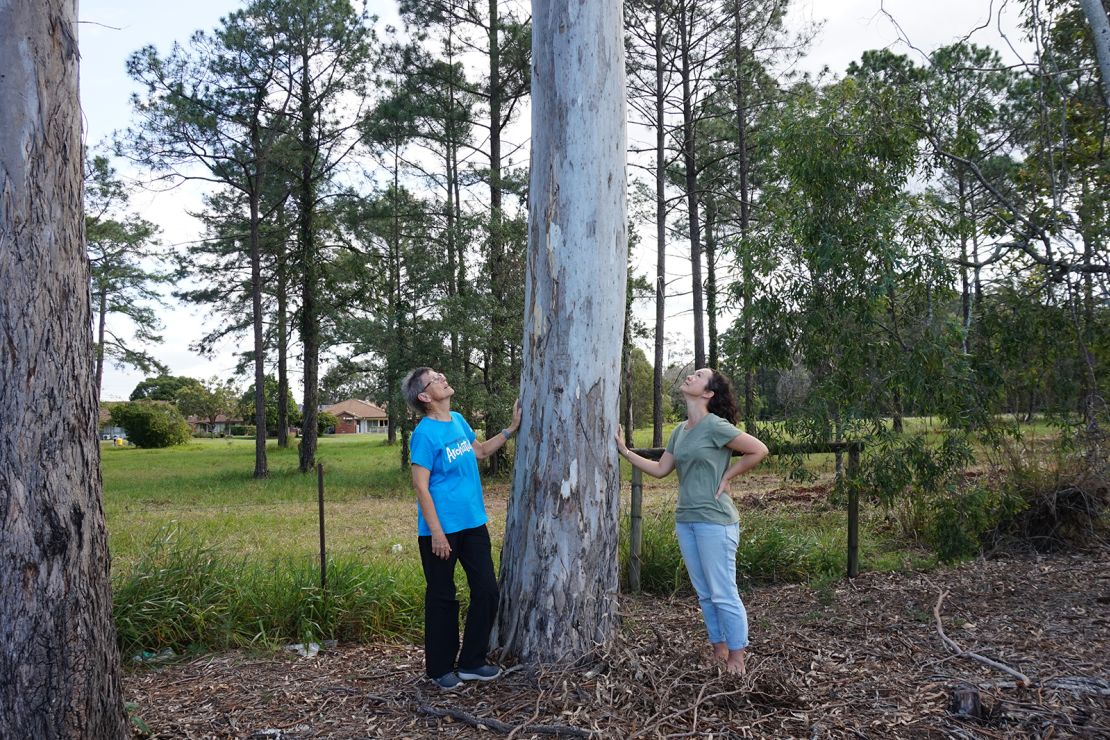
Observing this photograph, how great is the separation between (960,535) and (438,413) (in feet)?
16.4

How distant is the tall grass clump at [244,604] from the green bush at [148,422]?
39.9 meters

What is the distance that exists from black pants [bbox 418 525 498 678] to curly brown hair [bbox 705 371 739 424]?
1.53 meters

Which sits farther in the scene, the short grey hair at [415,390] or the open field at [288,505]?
the open field at [288,505]

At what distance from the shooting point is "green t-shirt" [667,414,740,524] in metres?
4.36

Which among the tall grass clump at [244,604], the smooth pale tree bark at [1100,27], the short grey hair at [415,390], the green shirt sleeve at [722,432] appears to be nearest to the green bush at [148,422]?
the tall grass clump at [244,604]

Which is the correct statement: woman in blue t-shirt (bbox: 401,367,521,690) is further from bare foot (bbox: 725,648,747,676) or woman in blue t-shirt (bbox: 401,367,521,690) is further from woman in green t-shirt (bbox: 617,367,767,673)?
bare foot (bbox: 725,648,747,676)

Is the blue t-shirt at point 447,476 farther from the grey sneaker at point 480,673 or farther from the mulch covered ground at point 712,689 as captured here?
the mulch covered ground at point 712,689

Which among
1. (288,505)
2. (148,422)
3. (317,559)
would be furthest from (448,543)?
(148,422)

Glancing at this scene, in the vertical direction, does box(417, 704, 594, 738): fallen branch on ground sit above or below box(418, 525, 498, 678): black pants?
below

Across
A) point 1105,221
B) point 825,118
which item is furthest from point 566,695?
point 1105,221

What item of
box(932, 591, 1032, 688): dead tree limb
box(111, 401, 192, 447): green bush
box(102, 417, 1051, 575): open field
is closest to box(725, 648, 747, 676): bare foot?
box(932, 591, 1032, 688): dead tree limb

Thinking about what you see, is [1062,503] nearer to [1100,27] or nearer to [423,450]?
[1100,27]

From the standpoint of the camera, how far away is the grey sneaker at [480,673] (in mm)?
4285

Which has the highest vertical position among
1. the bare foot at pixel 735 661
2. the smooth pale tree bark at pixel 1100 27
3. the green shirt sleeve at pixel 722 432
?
the smooth pale tree bark at pixel 1100 27
